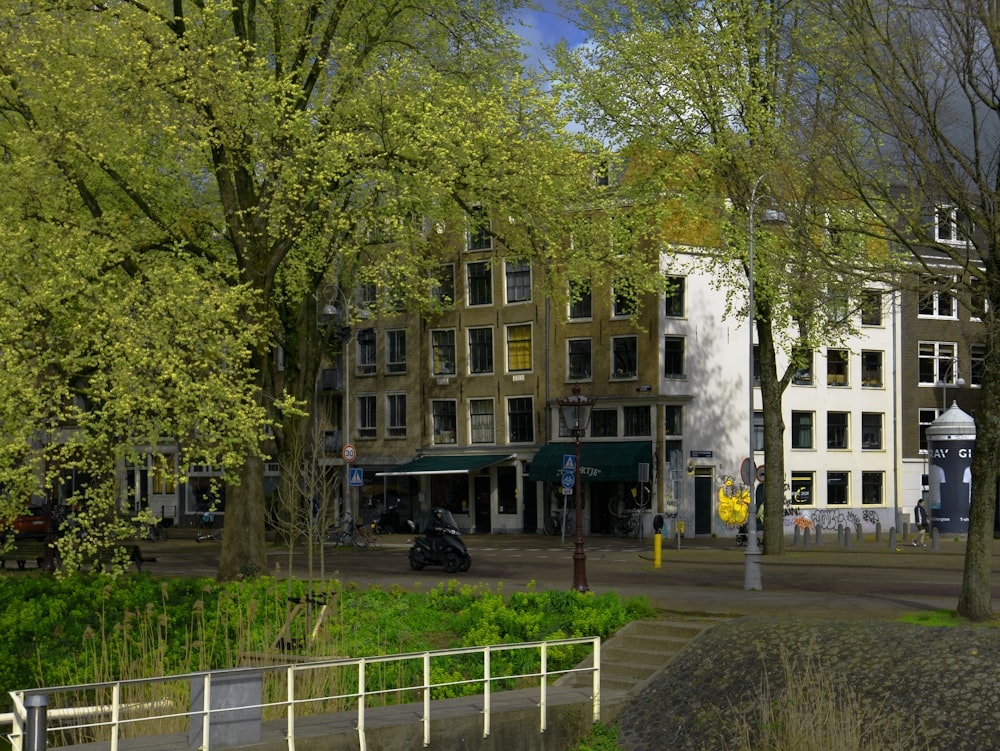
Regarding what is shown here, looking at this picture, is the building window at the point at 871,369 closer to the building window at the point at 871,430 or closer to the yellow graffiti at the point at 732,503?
the building window at the point at 871,430

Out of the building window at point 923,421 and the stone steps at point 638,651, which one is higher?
the building window at point 923,421

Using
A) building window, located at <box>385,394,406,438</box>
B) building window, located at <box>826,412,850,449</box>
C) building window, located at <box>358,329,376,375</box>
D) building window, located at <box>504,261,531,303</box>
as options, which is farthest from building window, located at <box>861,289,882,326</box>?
building window, located at <box>358,329,376,375</box>

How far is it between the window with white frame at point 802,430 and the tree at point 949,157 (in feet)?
131

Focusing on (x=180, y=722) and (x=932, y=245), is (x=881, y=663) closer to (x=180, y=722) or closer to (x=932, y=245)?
(x=932, y=245)

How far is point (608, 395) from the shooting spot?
57500 mm

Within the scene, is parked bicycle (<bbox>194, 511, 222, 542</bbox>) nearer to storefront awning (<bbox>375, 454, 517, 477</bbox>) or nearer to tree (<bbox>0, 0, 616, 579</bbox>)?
storefront awning (<bbox>375, 454, 517, 477</bbox>)

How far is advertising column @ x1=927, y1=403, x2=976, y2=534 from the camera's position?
51812 millimetres

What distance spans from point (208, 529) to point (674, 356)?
2251cm

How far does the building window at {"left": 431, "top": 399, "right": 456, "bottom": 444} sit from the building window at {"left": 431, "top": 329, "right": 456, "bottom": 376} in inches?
53.2

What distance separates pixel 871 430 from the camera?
62875mm

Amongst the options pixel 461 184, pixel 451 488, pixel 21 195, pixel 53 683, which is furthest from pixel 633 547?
pixel 53 683

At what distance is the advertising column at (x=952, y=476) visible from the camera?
5181 cm

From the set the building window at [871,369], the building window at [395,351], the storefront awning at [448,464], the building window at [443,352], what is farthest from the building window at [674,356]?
the building window at [395,351]

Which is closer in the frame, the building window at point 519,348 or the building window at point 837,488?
the building window at point 519,348
